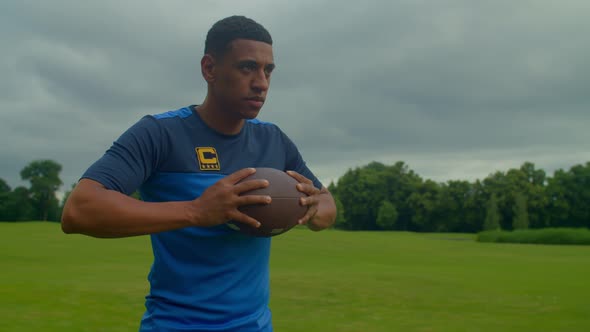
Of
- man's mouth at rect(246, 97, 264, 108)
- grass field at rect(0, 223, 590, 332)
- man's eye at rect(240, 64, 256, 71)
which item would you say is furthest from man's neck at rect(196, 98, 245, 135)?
grass field at rect(0, 223, 590, 332)

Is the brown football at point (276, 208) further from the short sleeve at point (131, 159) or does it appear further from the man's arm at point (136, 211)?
the short sleeve at point (131, 159)

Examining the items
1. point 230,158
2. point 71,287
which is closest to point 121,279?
point 71,287

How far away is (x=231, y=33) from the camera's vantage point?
3.80 meters

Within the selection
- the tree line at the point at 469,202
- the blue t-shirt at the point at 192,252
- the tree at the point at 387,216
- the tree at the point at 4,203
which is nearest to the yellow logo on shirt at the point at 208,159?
the blue t-shirt at the point at 192,252

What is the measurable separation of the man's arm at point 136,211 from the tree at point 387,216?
10637cm

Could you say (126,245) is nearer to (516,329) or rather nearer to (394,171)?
(516,329)

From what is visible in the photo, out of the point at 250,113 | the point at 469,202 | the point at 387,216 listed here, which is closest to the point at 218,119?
the point at 250,113

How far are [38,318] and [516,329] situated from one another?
9484 millimetres

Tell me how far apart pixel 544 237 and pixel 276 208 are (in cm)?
5780

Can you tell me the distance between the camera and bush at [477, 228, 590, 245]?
175 feet

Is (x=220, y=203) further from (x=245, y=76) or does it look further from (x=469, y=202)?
(x=469, y=202)

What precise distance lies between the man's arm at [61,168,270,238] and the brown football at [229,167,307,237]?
0.37 meters

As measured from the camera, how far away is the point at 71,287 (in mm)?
16094

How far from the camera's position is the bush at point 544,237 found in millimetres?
53250
